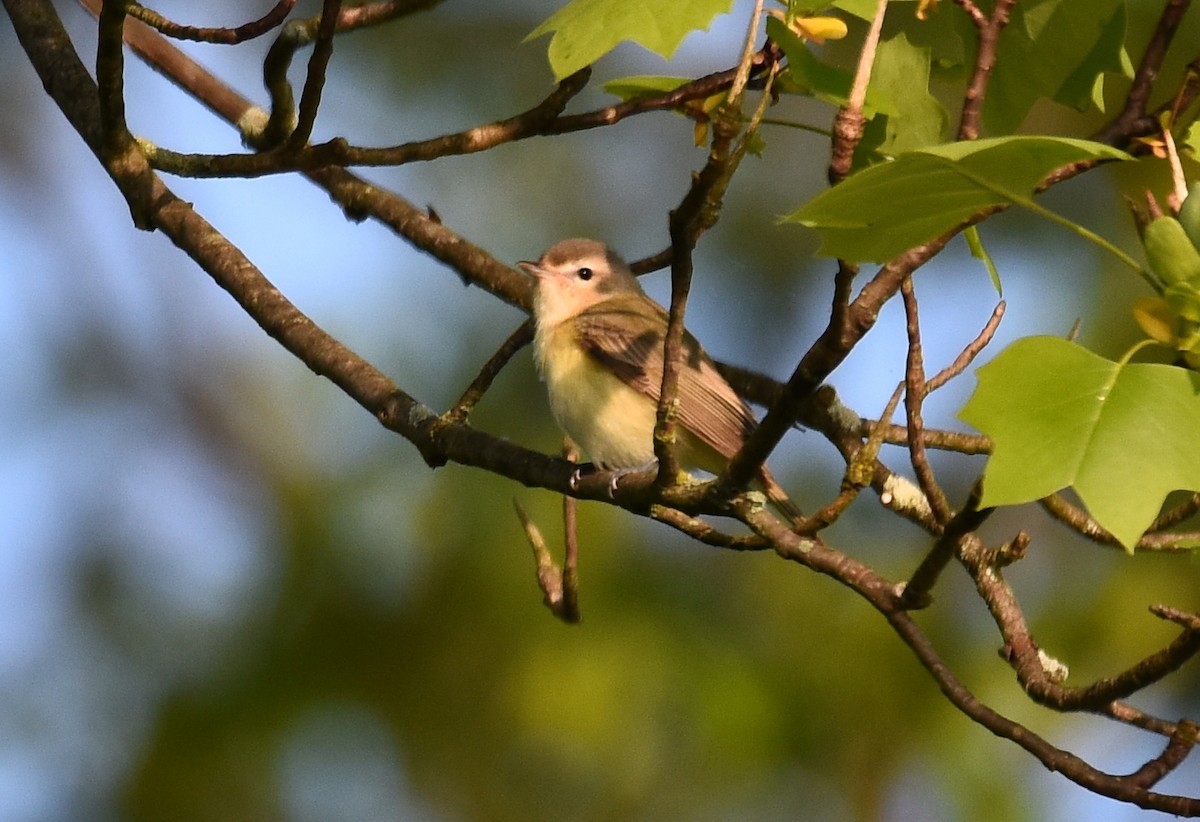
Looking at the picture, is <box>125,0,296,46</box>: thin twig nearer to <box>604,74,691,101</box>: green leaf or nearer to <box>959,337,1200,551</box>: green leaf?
<box>604,74,691,101</box>: green leaf

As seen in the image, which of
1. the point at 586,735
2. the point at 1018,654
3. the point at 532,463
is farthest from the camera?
the point at 586,735

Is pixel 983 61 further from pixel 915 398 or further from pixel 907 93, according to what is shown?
pixel 915 398

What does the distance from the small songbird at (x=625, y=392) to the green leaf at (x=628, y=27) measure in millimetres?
2425

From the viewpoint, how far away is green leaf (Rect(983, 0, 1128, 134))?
7.66 feet

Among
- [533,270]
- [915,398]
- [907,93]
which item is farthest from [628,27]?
[533,270]

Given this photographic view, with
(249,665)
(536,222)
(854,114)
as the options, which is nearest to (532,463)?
(854,114)

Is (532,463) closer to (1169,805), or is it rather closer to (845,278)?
(845,278)

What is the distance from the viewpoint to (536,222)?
8.27 m

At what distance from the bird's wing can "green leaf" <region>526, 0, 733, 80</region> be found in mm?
2438

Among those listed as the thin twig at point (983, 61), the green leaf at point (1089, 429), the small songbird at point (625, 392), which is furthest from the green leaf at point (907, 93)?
the small songbird at point (625, 392)

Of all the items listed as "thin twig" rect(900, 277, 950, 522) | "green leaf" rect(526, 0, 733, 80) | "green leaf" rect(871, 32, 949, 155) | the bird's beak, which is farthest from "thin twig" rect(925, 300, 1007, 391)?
the bird's beak

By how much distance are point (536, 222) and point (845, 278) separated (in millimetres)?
6375

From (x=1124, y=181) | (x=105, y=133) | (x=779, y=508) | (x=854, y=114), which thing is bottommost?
(x=779, y=508)

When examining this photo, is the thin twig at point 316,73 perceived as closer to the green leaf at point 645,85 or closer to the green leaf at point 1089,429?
the green leaf at point 645,85
